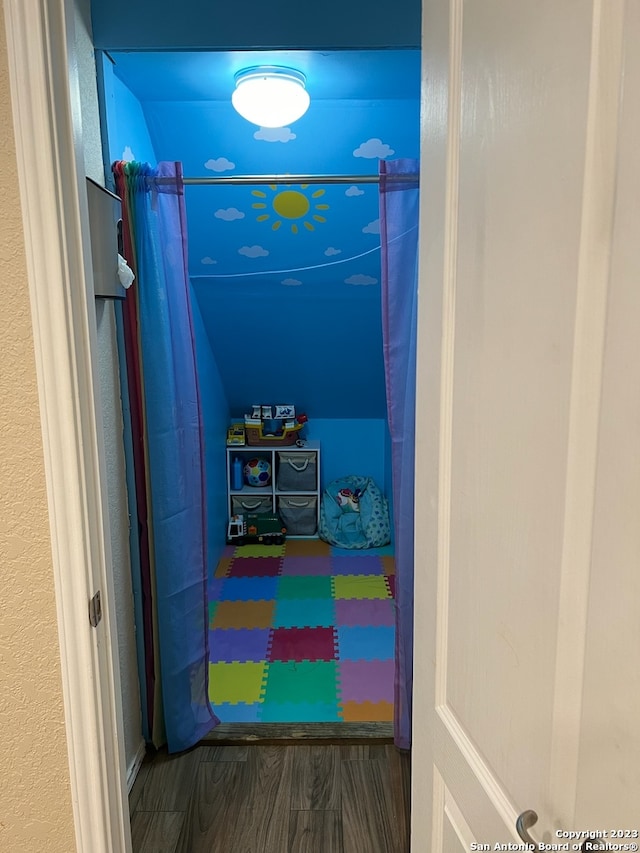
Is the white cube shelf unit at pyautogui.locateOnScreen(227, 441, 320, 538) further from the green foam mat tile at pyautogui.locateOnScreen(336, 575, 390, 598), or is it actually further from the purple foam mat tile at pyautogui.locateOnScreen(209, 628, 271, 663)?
the purple foam mat tile at pyautogui.locateOnScreen(209, 628, 271, 663)

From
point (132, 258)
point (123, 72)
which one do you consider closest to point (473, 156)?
point (132, 258)

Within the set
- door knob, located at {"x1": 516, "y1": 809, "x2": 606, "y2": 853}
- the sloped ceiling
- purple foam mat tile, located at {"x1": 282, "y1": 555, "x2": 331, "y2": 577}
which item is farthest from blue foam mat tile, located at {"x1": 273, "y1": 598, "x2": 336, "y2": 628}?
door knob, located at {"x1": 516, "y1": 809, "x2": 606, "y2": 853}

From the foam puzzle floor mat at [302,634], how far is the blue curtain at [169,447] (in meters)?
0.31

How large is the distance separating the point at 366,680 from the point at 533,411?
218 centimetres

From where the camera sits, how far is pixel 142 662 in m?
2.16

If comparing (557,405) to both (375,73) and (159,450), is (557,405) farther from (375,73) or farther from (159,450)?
(375,73)

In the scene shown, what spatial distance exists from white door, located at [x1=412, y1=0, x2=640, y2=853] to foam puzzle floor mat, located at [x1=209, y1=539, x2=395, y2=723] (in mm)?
1511

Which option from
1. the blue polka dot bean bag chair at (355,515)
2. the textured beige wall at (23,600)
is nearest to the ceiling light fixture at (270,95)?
the textured beige wall at (23,600)

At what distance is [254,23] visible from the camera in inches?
70.2

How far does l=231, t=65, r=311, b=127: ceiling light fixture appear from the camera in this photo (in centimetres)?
207

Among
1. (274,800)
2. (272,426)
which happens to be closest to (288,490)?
(272,426)

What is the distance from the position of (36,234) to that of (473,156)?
2.09ft

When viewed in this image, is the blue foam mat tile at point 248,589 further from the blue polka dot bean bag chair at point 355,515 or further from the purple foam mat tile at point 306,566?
the blue polka dot bean bag chair at point 355,515

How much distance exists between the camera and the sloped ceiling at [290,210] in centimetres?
213
